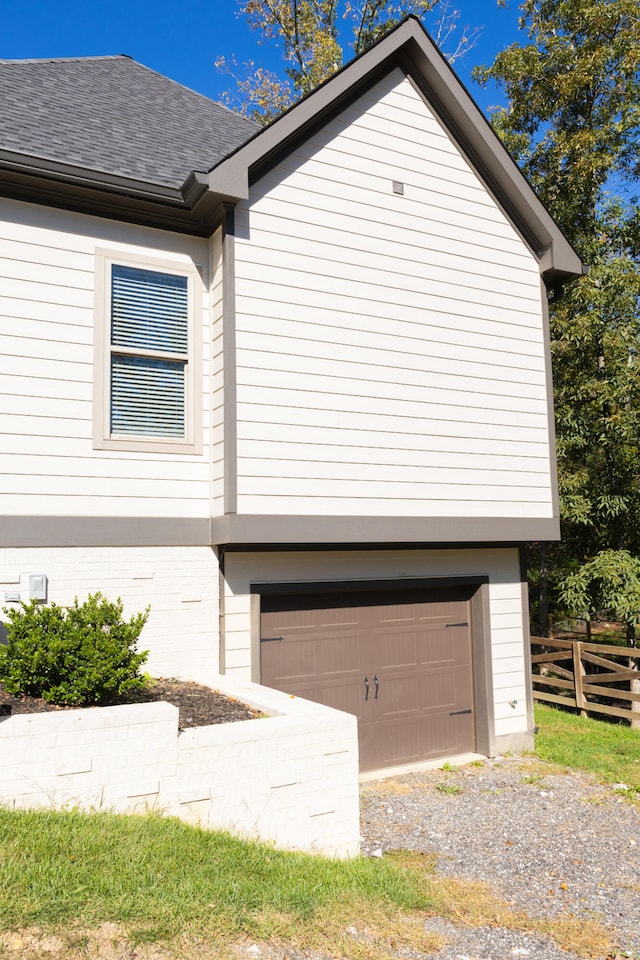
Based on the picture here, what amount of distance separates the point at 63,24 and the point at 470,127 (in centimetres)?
1353

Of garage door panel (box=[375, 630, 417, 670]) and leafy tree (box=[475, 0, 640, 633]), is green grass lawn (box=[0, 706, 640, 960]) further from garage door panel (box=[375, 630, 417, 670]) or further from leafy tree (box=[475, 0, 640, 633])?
leafy tree (box=[475, 0, 640, 633])

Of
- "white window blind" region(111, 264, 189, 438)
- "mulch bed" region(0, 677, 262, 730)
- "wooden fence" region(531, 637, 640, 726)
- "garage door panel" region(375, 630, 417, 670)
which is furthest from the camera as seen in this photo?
"wooden fence" region(531, 637, 640, 726)

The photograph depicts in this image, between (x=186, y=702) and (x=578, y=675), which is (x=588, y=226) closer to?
(x=578, y=675)

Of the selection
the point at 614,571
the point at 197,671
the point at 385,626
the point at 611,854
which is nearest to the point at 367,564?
the point at 385,626

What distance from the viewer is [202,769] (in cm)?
557

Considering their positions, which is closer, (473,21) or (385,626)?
(385,626)

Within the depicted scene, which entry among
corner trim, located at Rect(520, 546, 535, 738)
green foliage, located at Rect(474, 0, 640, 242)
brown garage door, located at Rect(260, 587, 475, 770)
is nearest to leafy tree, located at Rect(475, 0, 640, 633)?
green foliage, located at Rect(474, 0, 640, 242)

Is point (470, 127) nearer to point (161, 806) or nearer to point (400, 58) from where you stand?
point (400, 58)

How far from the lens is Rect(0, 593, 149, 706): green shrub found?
19.1 feet

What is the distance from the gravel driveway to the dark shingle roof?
7.05 m

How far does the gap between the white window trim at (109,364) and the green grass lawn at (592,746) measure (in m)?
6.06

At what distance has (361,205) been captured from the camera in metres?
9.28

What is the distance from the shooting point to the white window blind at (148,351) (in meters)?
8.04

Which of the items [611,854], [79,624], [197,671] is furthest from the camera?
[197,671]
